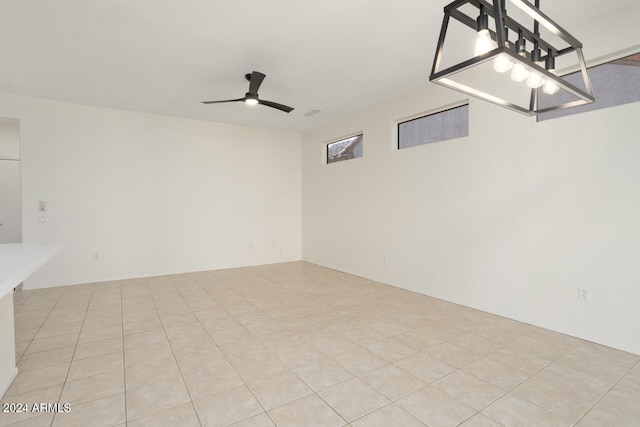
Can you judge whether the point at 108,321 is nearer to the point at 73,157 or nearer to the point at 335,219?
the point at 73,157

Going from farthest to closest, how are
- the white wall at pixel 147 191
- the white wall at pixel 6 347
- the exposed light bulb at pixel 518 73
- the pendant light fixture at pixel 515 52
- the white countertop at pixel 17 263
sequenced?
the white wall at pixel 147 191, the white wall at pixel 6 347, the exposed light bulb at pixel 518 73, the pendant light fixture at pixel 515 52, the white countertop at pixel 17 263

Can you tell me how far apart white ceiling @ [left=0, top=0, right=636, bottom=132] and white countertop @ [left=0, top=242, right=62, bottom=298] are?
202cm

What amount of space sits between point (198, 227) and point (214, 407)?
14.7 feet

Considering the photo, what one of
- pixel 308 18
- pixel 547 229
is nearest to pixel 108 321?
pixel 308 18

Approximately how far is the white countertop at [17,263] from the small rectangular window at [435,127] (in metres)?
4.25

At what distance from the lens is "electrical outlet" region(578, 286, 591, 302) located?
2.75 meters

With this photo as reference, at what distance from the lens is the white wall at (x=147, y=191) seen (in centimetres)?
470

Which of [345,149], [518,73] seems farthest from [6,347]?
[345,149]

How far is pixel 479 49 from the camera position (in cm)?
157

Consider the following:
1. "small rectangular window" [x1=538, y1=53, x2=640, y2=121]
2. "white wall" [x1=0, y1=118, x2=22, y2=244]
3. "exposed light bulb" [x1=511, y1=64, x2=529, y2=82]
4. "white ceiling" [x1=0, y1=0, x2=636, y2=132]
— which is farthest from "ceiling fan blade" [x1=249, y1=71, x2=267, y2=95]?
"white wall" [x1=0, y1=118, x2=22, y2=244]

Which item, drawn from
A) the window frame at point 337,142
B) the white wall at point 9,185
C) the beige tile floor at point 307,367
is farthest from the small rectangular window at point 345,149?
the white wall at point 9,185

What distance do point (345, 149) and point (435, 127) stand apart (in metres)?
2.07

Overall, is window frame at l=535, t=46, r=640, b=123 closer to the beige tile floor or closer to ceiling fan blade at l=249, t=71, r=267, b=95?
the beige tile floor

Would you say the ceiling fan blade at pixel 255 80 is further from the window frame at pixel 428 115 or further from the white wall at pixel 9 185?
the white wall at pixel 9 185
